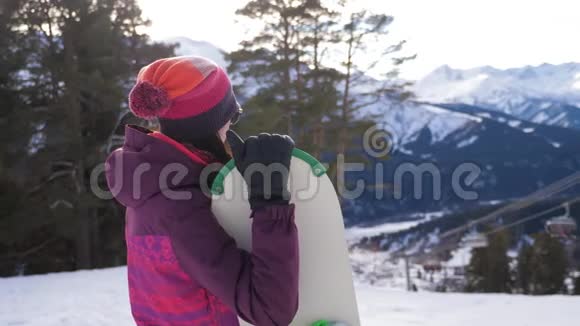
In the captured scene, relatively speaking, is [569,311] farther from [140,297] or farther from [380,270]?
[380,270]

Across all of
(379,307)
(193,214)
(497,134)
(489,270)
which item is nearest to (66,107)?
(379,307)

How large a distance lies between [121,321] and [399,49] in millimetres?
11867

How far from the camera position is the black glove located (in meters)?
0.82

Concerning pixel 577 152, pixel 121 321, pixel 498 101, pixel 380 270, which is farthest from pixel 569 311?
pixel 498 101

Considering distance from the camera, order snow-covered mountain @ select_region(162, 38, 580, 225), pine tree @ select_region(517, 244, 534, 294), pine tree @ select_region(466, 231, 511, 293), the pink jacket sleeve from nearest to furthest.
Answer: the pink jacket sleeve → pine tree @ select_region(517, 244, 534, 294) → pine tree @ select_region(466, 231, 511, 293) → snow-covered mountain @ select_region(162, 38, 580, 225)

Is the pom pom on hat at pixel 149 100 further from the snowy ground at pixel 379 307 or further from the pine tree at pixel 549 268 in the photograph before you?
the pine tree at pixel 549 268

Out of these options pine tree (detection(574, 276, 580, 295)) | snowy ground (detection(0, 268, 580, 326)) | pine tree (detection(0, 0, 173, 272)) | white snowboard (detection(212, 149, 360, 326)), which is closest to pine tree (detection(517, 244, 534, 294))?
pine tree (detection(574, 276, 580, 295))

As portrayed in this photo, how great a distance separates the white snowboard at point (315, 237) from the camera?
0.92 meters

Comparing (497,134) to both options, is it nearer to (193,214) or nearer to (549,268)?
(549,268)

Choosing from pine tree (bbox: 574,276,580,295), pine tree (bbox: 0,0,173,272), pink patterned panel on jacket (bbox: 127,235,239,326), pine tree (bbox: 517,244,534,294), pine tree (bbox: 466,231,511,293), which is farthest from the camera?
pine tree (bbox: 466,231,511,293)

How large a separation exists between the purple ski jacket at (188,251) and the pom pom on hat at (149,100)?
4 centimetres

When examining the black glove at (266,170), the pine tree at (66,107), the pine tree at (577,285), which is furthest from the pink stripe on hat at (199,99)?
the pine tree at (577,285)

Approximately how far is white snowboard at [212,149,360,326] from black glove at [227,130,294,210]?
91 millimetres

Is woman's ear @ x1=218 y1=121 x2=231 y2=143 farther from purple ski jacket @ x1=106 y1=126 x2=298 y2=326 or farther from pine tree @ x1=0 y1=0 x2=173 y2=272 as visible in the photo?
pine tree @ x1=0 y1=0 x2=173 y2=272
